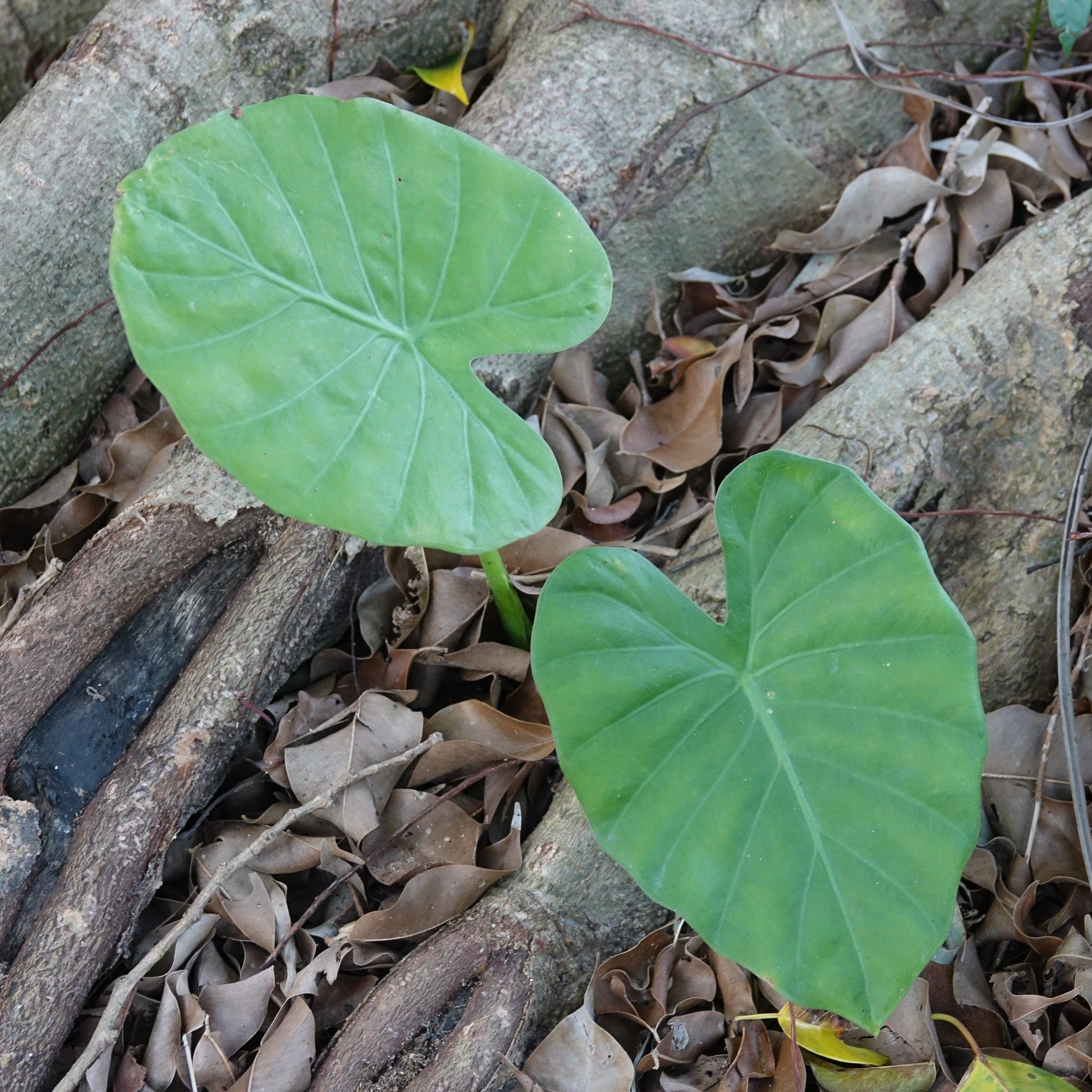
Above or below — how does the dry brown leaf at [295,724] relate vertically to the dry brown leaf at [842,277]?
above

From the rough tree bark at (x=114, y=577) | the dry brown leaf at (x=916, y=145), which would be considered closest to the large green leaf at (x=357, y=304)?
the rough tree bark at (x=114, y=577)

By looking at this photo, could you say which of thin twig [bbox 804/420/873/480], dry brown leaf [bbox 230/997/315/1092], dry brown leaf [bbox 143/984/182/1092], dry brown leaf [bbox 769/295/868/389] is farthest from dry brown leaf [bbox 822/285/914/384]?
dry brown leaf [bbox 143/984/182/1092]

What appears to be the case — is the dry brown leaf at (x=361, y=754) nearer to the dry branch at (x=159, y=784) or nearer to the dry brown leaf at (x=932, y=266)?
the dry branch at (x=159, y=784)

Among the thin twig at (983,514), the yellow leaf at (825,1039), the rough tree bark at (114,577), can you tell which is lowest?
the yellow leaf at (825,1039)

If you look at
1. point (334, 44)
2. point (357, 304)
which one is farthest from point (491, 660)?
point (334, 44)

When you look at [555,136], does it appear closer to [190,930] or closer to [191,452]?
[191,452]
